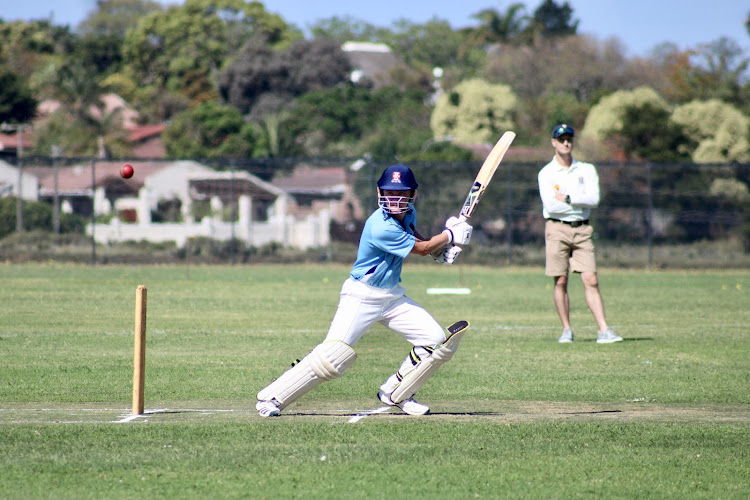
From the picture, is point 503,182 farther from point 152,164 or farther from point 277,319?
point 277,319

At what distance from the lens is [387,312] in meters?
7.50

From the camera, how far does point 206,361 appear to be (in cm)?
1038

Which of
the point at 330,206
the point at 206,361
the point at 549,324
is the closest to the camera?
the point at 206,361

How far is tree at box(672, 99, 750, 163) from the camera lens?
46250 mm

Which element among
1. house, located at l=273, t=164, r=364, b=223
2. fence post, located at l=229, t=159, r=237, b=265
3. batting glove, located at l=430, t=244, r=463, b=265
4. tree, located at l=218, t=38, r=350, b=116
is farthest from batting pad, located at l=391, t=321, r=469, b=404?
tree, located at l=218, t=38, r=350, b=116

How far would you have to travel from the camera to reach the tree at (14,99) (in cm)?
5916

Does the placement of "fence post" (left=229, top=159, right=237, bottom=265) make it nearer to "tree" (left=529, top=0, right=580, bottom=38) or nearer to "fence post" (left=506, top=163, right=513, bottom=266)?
"fence post" (left=506, top=163, right=513, bottom=266)

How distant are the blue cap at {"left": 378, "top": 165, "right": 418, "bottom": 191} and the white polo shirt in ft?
15.2

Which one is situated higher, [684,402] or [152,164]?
[152,164]

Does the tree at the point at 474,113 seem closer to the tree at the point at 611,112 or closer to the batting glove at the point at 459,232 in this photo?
the tree at the point at 611,112

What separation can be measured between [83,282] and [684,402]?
15.8m

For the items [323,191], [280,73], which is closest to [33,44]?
[280,73]

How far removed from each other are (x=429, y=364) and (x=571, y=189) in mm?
5035

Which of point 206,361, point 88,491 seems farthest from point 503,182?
point 88,491
